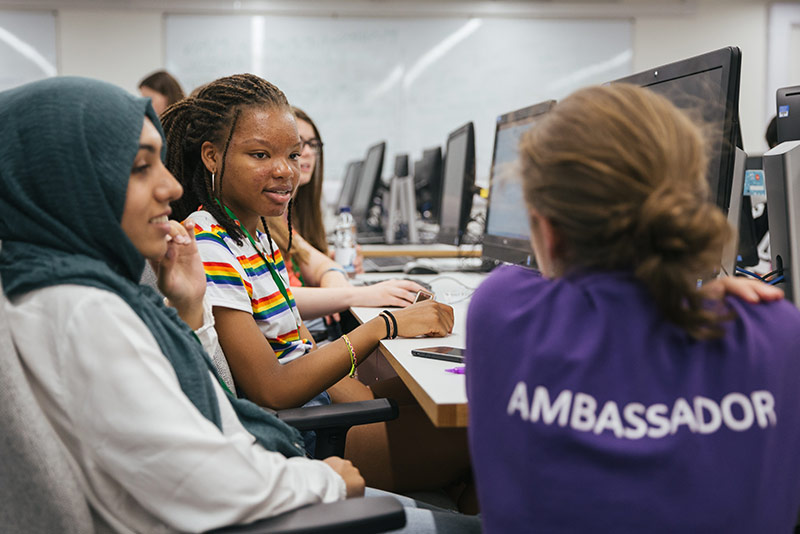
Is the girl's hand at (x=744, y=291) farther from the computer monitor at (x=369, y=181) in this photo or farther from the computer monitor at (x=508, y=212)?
the computer monitor at (x=369, y=181)

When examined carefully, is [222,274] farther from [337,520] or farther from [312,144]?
[312,144]

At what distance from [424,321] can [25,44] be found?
5282 mm

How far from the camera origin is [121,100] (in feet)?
2.71

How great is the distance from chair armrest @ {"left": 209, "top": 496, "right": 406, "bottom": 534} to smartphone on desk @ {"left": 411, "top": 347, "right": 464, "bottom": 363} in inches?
14.8

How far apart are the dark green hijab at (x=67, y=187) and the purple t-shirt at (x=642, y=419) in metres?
0.43

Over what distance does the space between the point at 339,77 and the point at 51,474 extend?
5207 millimetres

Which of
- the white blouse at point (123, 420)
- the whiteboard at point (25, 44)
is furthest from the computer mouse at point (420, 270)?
the whiteboard at point (25, 44)

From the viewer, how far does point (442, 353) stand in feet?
3.95

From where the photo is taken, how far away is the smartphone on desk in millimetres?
1173

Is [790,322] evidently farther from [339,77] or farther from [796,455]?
[339,77]

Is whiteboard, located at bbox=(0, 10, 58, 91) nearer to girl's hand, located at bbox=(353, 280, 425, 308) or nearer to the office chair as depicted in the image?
girl's hand, located at bbox=(353, 280, 425, 308)

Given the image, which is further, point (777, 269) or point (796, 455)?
point (777, 269)

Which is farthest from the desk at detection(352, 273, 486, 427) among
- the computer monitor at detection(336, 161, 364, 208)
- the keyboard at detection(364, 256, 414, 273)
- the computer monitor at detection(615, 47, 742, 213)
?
the computer monitor at detection(336, 161, 364, 208)

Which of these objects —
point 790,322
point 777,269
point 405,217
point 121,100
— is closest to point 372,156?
point 405,217
